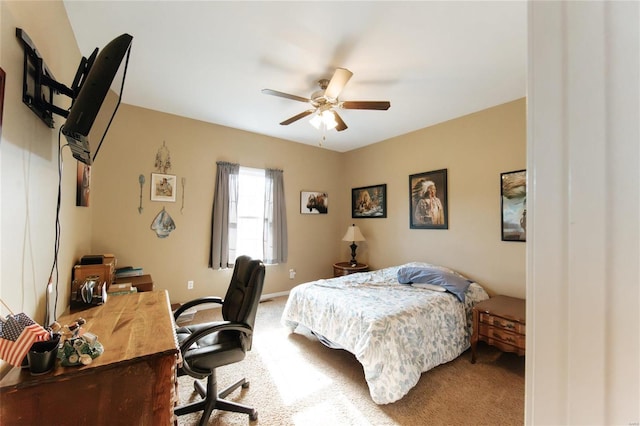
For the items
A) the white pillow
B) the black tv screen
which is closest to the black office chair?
the black tv screen

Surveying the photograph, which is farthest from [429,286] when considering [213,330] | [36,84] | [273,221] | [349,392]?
[36,84]

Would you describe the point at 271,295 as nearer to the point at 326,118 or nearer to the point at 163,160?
the point at 163,160

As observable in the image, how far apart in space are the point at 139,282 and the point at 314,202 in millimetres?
2889

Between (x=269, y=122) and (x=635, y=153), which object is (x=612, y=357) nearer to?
(x=635, y=153)

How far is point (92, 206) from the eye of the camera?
9.87ft

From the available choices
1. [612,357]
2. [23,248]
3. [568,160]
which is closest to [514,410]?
[612,357]

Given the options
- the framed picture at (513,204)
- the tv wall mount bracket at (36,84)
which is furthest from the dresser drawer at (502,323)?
Answer: the tv wall mount bracket at (36,84)

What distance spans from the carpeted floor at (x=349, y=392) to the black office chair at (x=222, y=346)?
0.28ft

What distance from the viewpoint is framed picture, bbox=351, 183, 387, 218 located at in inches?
172

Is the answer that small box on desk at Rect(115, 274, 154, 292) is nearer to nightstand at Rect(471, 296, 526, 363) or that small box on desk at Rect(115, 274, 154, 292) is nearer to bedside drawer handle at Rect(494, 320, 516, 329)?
nightstand at Rect(471, 296, 526, 363)

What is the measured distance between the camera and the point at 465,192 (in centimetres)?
336

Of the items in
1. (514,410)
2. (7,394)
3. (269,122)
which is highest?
(269,122)

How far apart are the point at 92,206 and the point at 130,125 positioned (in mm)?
1063

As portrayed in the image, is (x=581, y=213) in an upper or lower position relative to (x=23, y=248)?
upper
